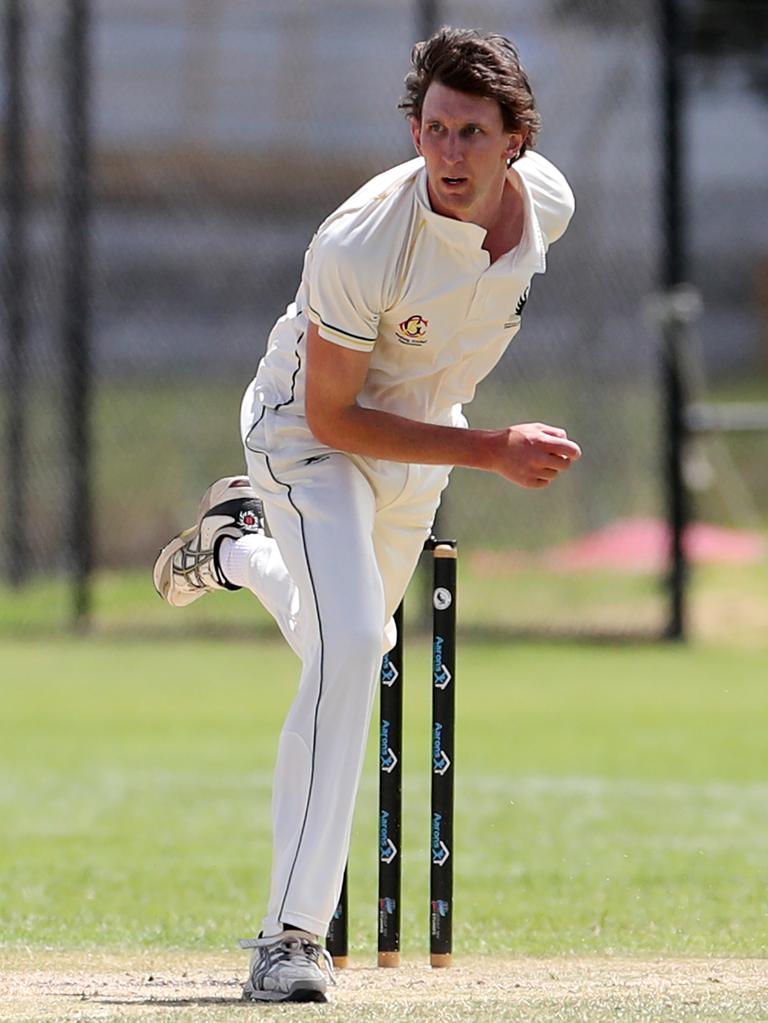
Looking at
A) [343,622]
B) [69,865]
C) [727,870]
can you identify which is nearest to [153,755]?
[69,865]

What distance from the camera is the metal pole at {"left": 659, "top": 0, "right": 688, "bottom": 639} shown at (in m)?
12.6

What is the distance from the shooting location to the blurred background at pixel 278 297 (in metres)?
12.8

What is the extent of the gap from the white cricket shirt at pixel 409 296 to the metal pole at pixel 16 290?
894cm

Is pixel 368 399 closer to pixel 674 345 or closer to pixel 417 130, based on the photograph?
pixel 417 130

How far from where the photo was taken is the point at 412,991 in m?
4.23

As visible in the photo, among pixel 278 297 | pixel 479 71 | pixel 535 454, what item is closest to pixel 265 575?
pixel 535 454

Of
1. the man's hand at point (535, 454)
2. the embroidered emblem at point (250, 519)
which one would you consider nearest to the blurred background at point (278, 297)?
the embroidered emblem at point (250, 519)

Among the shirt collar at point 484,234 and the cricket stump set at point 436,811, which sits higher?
the shirt collar at point 484,234

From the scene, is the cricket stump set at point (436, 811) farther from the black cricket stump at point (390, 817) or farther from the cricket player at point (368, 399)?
the cricket player at point (368, 399)

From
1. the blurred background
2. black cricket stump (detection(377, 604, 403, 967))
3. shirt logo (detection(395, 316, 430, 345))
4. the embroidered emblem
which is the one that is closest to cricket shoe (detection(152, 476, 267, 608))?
the embroidered emblem

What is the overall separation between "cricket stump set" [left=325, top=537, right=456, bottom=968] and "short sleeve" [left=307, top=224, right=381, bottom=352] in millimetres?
722

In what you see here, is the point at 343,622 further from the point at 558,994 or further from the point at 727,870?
the point at 727,870

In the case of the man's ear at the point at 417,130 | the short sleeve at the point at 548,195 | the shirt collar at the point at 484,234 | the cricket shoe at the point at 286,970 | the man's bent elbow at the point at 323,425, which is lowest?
the cricket shoe at the point at 286,970

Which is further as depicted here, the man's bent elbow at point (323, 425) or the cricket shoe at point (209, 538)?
the cricket shoe at point (209, 538)
